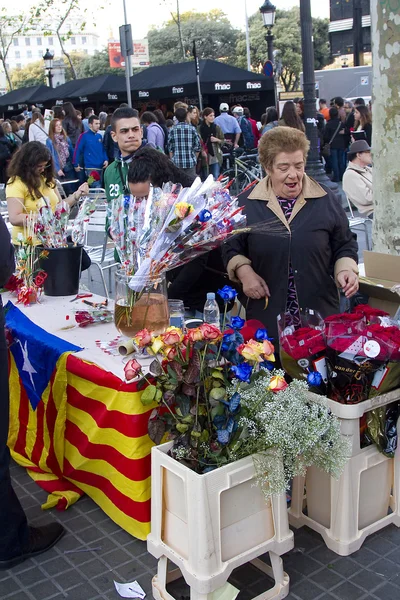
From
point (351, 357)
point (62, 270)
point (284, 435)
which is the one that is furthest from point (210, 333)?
point (62, 270)

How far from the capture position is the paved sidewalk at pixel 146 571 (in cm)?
249

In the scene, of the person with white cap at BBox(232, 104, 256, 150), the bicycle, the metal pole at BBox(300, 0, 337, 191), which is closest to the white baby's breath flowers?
the metal pole at BBox(300, 0, 337, 191)

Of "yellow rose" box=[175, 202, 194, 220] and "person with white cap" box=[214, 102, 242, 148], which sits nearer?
"yellow rose" box=[175, 202, 194, 220]

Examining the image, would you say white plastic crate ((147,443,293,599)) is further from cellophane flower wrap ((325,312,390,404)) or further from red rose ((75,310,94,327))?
red rose ((75,310,94,327))

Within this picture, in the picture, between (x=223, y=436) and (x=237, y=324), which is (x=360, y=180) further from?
(x=223, y=436)

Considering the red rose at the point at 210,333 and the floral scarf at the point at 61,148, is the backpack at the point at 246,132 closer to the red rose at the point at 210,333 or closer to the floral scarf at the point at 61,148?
the floral scarf at the point at 61,148

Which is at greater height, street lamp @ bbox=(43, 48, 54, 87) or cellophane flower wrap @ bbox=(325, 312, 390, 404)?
street lamp @ bbox=(43, 48, 54, 87)

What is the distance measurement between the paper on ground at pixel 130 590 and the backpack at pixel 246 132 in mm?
14147

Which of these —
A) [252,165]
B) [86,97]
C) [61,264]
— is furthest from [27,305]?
[86,97]

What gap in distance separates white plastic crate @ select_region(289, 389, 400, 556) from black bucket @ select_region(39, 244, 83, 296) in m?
1.78

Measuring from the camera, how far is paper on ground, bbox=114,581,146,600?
8.15ft

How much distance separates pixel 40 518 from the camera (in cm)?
306

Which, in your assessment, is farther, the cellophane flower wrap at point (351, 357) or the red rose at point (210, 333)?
the cellophane flower wrap at point (351, 357)

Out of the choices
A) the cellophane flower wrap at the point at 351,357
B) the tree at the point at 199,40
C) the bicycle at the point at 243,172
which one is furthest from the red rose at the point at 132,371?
the tree at the point at 199,40
